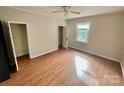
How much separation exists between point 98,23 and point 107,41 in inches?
43.5

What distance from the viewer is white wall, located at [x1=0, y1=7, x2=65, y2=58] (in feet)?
10.2

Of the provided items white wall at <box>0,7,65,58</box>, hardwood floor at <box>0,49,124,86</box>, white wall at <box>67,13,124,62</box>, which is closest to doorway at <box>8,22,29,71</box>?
white wall at <box>0,7,65,58</box>

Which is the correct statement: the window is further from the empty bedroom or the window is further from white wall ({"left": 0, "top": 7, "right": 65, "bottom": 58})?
white wall ({"left": 0, "top": 7, "right": 65, "bottom": 58})

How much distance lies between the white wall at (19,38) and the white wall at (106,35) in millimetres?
3659

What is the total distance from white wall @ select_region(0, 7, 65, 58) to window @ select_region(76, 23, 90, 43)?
149 centimetres

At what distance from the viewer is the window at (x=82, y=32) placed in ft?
16.6

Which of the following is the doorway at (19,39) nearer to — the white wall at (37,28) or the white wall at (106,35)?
the white wall at (37,28)

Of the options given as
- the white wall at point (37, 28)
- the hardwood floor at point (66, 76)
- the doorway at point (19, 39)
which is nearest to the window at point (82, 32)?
the white wall at point (37, 28)

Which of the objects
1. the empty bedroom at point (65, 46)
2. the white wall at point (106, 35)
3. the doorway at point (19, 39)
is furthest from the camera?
the doorway at point (19, 39)

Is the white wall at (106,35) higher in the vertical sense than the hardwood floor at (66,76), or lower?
higher

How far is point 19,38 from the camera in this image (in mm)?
4238
